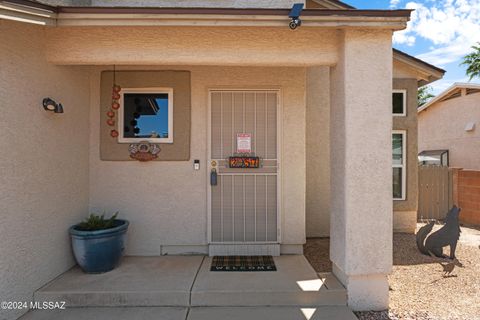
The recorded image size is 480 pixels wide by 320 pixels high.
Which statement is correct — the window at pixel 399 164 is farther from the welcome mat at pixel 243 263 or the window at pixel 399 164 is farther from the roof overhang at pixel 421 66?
the welcome mat at pixel 243 263

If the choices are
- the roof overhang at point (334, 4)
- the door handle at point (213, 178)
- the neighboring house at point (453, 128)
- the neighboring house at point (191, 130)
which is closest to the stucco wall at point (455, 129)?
the neighboring house at point (453, 128)

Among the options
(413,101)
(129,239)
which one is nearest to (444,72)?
(413,101)

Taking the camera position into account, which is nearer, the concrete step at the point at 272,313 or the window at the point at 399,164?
the concrete step at the point at 272,313

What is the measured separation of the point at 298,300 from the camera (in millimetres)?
3617

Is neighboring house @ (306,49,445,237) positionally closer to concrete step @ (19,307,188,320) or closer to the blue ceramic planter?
concrete step @ (19,307,188,320)

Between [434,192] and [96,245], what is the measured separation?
9.35 metres

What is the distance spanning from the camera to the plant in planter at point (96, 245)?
405cm

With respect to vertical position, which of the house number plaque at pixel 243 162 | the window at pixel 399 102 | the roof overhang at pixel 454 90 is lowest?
the house number plaque at pixel 243 162

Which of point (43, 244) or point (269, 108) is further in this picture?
point (269, 108)

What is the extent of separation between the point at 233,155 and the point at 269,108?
1.03 meters

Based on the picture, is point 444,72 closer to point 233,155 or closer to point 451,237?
point 451,237

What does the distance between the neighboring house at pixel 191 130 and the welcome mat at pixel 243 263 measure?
8.0 inches

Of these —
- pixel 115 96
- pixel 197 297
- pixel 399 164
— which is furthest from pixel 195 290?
pixel 399 164

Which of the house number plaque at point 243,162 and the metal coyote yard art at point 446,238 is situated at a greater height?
the house number plaque at point 243,162
